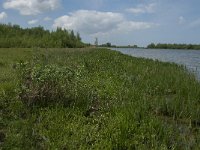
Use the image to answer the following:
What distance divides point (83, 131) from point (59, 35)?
179ft

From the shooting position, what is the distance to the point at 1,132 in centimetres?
713

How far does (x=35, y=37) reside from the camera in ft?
190

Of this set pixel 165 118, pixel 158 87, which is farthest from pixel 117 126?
pixel 158 87

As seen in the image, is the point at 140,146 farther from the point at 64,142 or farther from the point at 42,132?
the point at 42,132

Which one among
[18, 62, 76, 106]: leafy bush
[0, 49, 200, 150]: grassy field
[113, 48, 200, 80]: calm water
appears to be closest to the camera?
[0, 49, 200, 150]: grassy field

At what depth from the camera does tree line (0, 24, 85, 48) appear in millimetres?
48281

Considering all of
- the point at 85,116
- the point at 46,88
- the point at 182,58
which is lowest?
the point at 182,58

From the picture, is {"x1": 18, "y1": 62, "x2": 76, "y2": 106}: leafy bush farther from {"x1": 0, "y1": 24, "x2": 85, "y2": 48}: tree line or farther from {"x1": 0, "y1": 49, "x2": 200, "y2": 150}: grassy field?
{"x1": 0, "y1": 24, "x2": 85, "y2": 48}: tree line

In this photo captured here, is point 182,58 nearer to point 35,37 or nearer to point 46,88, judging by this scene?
point 35,37

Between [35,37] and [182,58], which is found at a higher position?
[35,37]

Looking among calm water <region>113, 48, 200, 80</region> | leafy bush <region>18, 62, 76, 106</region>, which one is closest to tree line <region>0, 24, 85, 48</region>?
calm water <region>113, 48, 200, 80</region>

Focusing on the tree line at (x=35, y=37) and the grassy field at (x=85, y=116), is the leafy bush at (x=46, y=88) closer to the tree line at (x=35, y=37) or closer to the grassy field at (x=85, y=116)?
the grassy field at (x=85, y=116)

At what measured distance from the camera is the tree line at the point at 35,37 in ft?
158

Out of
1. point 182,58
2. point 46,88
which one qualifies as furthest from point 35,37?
point 46,88
